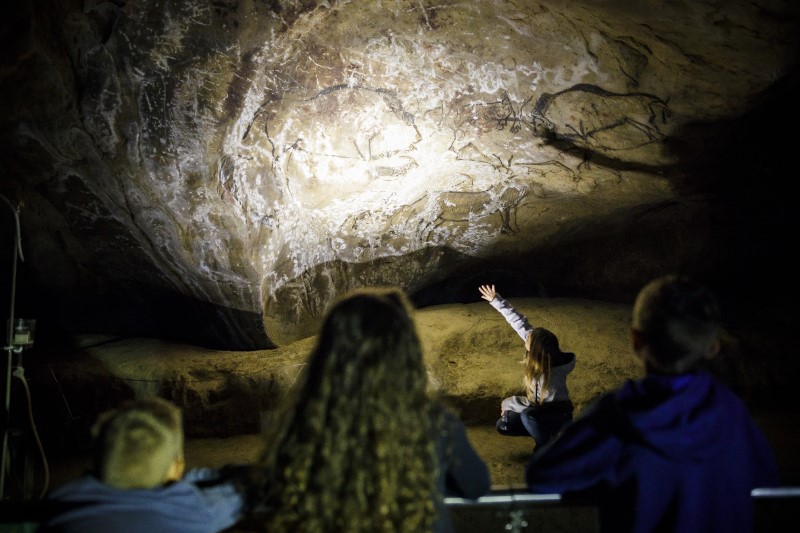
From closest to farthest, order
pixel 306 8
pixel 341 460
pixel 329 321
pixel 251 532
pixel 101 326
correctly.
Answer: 1. pixel 341 460
2. pixel 329 321
3. pixel 251 532
4. pixel 306 8
5. pixel 101 326

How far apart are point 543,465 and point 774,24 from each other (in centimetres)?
362

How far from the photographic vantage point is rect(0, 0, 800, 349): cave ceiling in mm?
3850

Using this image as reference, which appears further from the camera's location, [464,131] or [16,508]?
[464,131]

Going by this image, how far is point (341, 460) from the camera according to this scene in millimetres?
1239

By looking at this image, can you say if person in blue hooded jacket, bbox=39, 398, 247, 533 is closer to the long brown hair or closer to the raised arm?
the long brown hair

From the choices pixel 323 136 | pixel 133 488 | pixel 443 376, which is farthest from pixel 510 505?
pixel 443 376

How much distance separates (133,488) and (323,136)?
3.96 m

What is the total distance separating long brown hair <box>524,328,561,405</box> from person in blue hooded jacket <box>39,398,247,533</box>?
2613 mm

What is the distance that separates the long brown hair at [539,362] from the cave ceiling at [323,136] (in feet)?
6.96

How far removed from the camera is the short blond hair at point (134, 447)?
1244mm

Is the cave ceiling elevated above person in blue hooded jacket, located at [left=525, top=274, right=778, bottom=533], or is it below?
above

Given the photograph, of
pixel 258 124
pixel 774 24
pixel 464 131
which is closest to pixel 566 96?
pixel 464 131

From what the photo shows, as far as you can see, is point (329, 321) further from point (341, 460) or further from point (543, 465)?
point (543, 465)

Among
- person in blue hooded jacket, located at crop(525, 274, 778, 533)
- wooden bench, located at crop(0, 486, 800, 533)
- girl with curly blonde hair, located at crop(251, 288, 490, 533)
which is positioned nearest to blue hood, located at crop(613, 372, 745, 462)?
person in blue hooded jacket, located at crop(525, 274, 778, 533)
